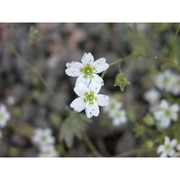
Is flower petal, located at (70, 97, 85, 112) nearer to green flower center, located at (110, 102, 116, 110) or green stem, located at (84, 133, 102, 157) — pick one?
green stem, located at (84, 133, 102, 157)

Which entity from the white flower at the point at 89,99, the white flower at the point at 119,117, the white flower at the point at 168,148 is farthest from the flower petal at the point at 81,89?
the white flower at the point at 119,117

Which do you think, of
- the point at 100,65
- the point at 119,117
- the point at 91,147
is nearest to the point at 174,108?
the point at 119,117

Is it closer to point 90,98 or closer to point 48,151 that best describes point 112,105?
point 48,151

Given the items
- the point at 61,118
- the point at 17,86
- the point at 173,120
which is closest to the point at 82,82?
the point at 173,120

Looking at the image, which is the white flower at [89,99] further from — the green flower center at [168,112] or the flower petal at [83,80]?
the green flower center at [168,112]

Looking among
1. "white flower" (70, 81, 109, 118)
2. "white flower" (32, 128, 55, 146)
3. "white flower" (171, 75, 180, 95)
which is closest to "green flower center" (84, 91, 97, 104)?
"white flower" (70, 81, 109, 118)

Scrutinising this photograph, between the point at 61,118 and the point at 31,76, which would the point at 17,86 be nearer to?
the point at 31,76
